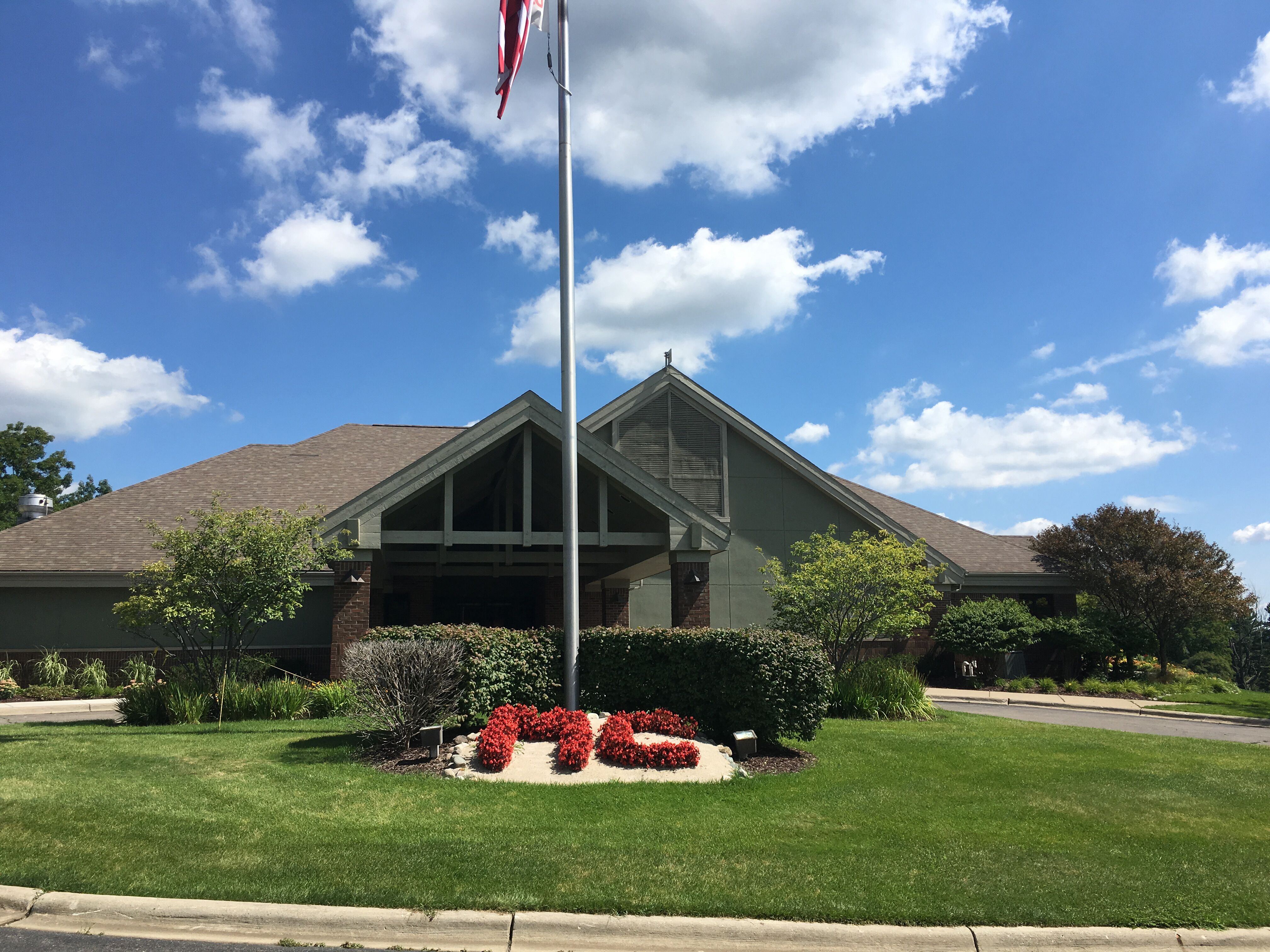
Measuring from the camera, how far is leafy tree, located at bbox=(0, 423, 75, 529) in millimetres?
48812

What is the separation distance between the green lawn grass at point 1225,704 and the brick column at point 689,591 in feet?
38.3

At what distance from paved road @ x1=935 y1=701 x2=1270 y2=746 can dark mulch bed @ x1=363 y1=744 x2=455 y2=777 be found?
11.2 meters

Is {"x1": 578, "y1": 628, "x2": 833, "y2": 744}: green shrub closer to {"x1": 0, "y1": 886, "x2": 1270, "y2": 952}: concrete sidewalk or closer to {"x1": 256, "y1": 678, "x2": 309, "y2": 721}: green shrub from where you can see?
{"x1": 0, "y1": 886, "x2": 1270, "y2": 952}: concrete sidewalk

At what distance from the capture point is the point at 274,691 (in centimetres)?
1420

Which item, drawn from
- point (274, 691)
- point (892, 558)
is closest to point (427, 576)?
point (274, 691)

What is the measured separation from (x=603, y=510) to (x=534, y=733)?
22.0ft

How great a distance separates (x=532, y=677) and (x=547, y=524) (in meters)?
12.0

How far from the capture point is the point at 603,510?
16.7 m

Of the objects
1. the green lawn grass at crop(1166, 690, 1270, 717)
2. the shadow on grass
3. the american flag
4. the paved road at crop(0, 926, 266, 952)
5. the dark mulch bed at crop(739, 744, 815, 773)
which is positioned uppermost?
the american flag

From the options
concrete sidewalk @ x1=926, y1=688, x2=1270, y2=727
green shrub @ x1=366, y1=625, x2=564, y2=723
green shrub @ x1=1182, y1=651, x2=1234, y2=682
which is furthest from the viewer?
green shrub @ x1=1182, y1=651, x2=1234, y2=682

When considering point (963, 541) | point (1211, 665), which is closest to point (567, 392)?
point (963, 541)

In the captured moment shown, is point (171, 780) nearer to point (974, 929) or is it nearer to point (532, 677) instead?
point (532, 677)

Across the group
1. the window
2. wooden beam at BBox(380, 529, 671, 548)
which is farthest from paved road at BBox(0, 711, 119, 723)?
the window

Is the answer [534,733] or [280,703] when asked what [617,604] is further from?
[534,733]
